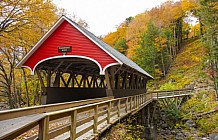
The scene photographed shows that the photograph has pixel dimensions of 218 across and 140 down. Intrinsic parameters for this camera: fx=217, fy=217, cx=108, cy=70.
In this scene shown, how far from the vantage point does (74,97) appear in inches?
577

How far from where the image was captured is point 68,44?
1138cm

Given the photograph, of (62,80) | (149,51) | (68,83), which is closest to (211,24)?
(68,83)

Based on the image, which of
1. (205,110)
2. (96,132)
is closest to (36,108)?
(96,132)

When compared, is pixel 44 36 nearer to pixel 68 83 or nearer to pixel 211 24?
pixel 68 83

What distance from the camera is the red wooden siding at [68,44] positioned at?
10.8m

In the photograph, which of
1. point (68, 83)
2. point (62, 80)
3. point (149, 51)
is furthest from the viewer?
point (149, 51)

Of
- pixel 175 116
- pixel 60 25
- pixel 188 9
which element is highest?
pixel 188 9

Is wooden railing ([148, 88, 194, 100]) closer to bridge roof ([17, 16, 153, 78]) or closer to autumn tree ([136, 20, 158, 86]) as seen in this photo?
autumn tree ([136, 20, 158, 86])

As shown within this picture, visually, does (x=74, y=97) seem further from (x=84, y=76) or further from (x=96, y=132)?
(x=96, y=132)

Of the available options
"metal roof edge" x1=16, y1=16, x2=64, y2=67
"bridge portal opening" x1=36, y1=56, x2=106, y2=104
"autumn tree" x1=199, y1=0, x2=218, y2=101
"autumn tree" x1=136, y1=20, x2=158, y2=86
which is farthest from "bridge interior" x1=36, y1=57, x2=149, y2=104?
"autumn tree" x1=136, y1=20, x2=158, y2=86

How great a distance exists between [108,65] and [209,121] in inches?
439

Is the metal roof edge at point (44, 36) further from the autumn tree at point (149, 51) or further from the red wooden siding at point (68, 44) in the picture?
the autumn tree at point (149, 51)

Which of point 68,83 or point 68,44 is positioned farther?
point 68,83

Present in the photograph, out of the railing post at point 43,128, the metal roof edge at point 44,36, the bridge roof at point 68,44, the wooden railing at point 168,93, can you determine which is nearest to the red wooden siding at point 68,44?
the bridge roof at point 68,44
